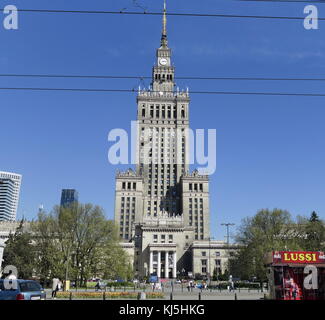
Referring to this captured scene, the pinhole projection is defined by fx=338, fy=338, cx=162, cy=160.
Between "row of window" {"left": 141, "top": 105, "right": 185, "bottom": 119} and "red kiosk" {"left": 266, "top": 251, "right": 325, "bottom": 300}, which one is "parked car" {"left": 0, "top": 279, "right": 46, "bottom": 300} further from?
"row of window" {"left": 141, "top": 105, "right": 185, "bottom": 119}

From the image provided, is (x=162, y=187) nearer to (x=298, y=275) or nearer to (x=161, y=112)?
(x=161, y=112)

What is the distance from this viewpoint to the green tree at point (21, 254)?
57.5 m

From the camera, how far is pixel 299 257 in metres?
21.0

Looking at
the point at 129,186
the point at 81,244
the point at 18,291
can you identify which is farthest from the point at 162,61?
the point at 18,291

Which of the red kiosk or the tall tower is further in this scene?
the tall tower

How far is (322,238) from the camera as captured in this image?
66.0 meters

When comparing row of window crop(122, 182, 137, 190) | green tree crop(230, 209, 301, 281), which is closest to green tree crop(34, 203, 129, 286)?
green tree crop(230, 209, 301, 281)

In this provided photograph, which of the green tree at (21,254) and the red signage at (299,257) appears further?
the green tree at (21,254)

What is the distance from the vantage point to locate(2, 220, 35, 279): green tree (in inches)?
2264

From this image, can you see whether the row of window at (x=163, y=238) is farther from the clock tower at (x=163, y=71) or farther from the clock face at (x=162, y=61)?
the clock face at (x=162, y=61)

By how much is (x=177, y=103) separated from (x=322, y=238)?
107701mm

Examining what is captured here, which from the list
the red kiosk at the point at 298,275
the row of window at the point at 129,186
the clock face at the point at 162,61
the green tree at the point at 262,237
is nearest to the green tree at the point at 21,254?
the green tree at the point at 262,237
